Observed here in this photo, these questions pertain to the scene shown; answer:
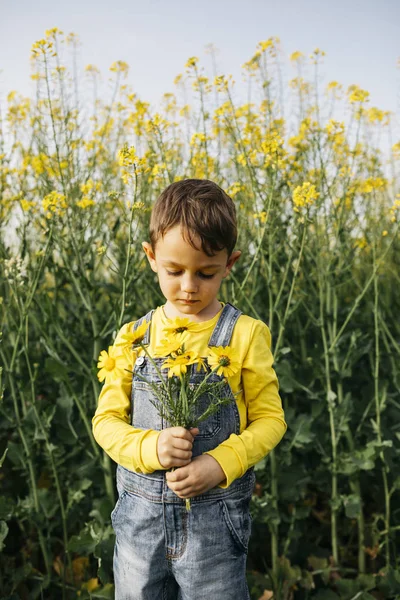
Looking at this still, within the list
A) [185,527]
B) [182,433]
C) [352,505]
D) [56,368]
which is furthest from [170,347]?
[352,505]

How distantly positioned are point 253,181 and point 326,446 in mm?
1167

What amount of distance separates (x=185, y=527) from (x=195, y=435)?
0.77ft

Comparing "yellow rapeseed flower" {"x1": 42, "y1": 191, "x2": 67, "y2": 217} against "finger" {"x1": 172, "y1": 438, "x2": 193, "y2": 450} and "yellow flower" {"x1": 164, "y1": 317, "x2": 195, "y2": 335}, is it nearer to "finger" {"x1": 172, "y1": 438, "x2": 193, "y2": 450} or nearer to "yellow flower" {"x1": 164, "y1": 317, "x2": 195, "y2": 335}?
"yellow flower" {"x1": 164, "y1": 317, "x2": 195, "y2": 335}

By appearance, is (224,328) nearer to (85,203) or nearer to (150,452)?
(150,452)

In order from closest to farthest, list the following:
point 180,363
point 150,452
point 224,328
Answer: point 180,363 → point 150,452 → point 224,328

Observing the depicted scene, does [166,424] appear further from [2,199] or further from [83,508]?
[2,199]

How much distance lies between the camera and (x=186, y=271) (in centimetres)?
136

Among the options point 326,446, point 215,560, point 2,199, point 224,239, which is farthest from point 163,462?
point 2,199

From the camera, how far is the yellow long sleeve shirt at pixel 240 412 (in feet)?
4.39

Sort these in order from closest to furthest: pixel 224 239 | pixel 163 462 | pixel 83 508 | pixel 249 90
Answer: pixel 163 462
pixel 224 239
pixel 83 508
pixel 249 90

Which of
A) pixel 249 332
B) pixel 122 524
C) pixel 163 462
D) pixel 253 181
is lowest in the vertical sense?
pixel 122 524

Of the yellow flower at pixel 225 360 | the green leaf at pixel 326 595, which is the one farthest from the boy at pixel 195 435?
the green leaf at pixel 326 595

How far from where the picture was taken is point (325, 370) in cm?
261

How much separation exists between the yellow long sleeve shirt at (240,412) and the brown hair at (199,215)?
8.4 inches
